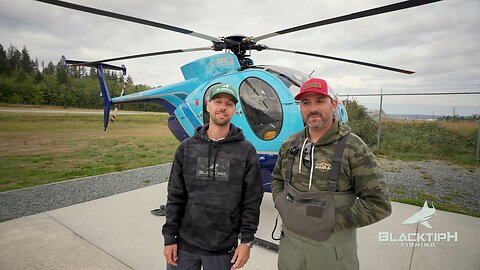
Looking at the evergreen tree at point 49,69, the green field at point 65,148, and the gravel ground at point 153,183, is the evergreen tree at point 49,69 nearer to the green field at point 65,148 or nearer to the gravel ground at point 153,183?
the green field at point 65,148

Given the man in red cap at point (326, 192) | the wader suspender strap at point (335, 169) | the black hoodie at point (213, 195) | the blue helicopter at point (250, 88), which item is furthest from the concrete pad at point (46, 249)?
the wader suspender strap at point (335, 169)

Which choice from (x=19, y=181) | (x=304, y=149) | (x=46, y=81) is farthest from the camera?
(x=46, y=81)

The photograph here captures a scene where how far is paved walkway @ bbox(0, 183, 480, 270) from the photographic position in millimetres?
3002

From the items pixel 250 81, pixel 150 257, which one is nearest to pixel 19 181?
pixel 150 257

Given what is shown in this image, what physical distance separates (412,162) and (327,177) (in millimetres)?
9465

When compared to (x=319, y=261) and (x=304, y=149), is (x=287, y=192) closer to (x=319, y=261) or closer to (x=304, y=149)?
(x=304, y=149)

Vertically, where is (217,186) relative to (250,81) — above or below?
below

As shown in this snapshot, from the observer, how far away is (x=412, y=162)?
362 inches

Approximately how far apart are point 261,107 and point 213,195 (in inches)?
80.7

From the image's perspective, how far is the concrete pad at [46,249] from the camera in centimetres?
293

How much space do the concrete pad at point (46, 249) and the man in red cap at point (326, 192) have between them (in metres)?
2.27

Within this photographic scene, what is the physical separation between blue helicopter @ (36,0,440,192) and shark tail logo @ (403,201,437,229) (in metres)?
2.08

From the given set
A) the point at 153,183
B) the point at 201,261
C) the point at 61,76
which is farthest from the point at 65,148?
the point at 201,261

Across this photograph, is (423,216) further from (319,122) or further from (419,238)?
(319,122)
